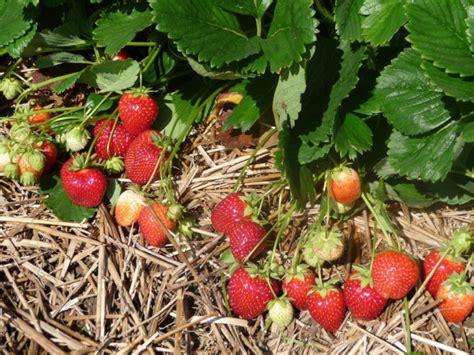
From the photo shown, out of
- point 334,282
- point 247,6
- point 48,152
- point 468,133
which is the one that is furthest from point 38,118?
point 468,133

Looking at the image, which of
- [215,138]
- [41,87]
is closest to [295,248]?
[215,138]

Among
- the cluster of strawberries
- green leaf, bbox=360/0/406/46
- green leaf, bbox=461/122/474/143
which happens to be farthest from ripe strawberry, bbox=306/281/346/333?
green leaf, bbox=360/0/406/46

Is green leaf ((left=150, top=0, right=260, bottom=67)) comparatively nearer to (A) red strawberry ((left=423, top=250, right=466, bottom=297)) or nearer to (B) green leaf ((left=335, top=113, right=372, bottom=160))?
(B) green leaf ((left=335, top=113, right=372, bottom=160))

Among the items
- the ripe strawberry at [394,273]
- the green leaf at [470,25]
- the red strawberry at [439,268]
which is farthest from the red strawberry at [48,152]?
the green leaf at [470,25]

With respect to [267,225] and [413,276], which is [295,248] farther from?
[413,276]

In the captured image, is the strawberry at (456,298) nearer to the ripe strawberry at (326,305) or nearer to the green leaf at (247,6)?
the ripe strawberry at (326,305)
